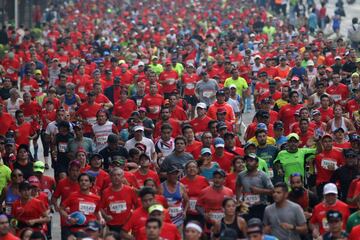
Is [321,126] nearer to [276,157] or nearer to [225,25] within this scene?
[276,157]

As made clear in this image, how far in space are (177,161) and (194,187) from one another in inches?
Answer: 64.2

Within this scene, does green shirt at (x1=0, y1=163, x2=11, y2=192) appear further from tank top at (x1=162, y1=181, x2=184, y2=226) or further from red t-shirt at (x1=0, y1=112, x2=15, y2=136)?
red t-shirt at (x1=0, y1=112, x2=15, y2=136)

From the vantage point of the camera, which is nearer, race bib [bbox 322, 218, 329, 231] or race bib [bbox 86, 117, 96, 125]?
race bib [bbox 322, 218, 329, 231]

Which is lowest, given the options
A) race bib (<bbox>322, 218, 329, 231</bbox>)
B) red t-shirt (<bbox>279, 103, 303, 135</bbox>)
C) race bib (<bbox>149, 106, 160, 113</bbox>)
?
race bib (<bbox>149, 106, 160, 113</bbox>)

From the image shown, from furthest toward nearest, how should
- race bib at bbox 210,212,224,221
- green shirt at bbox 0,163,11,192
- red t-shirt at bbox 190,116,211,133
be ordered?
red t-shirt at bbox 190,116,211,133
green shirt at bbox 0,163,11,192
race bib at bbox 210,212,224,221

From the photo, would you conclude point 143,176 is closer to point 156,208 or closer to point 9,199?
point 9,199

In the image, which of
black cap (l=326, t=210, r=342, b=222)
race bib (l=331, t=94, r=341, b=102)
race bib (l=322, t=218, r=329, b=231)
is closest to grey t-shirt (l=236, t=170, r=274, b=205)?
race bib (l=322, t=218, r=329, b=231)

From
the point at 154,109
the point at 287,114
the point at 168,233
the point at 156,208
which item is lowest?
the point at 154,109

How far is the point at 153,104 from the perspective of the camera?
77.2ft

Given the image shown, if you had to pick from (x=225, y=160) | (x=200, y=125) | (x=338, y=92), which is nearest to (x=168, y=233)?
(x=225, y=160)

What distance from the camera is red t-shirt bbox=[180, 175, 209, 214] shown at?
53.3ft

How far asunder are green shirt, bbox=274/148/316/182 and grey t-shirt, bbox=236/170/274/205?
124cm

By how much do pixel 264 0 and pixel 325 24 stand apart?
15.7m

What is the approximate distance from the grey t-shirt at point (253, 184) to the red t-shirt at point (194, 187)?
44cm
